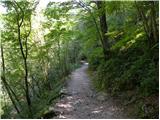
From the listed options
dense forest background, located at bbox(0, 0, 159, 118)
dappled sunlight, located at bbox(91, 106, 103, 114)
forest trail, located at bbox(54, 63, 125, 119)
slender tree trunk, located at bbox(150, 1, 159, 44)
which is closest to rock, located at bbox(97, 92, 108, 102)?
forest trail, located at bbox(54, 63, 125, 119)

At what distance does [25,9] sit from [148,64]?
5743 millimetres

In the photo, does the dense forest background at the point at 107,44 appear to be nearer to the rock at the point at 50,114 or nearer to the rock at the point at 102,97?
the rock at the point at 102,97

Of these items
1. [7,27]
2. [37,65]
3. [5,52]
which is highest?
[7,27]

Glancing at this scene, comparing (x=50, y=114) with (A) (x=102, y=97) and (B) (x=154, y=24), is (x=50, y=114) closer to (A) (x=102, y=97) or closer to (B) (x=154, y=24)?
(A) (x=102, y=97)

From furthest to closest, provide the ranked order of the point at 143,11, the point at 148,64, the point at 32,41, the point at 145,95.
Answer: the point at 32,41, the point at 143,11, the point at 148,64, the point at 145,95

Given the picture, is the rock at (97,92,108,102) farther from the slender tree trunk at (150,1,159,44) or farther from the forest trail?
the slender tree trunk at (150,1,159,44)

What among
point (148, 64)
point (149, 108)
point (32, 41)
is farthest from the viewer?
point (32, 41)

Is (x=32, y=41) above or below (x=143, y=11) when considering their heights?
below

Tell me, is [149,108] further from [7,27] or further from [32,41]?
→ [32,41]

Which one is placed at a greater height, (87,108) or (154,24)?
(154,24)

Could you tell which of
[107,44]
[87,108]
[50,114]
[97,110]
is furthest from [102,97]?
[107,44]

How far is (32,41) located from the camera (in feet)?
58.7

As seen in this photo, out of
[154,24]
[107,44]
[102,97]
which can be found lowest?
[102,97]

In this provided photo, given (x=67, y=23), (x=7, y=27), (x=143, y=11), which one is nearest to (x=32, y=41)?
(x=67, y=23)
